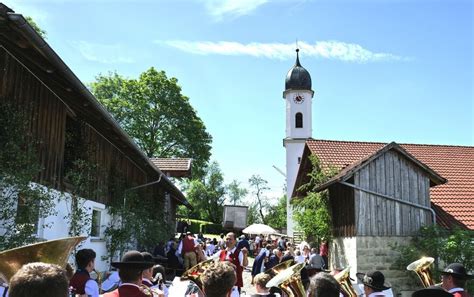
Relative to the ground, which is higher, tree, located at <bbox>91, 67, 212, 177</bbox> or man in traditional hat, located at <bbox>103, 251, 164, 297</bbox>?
tree, located at <bbox>91, 67, 212, 177</bbox>

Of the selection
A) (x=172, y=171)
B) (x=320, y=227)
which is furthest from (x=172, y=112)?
(x=320, y=227)

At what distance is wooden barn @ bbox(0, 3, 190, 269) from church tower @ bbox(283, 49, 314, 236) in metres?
26.3

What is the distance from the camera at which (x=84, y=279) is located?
505 cm

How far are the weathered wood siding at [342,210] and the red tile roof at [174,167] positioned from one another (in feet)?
36.5

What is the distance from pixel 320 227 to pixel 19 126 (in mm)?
12609

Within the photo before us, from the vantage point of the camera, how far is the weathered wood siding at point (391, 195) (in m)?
15.2

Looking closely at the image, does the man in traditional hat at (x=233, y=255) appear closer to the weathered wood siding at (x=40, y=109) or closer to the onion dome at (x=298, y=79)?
the weathered wood siding at (x=40, y=109)

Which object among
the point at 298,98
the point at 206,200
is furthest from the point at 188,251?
the point at 206,200

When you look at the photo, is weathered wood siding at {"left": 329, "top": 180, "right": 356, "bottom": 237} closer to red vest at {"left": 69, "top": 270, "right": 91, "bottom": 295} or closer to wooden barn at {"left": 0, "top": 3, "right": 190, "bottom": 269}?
wooden barn at {"left": 0, "top": 3, "right": 190, "bottom": 269}

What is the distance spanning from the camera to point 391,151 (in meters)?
15.6

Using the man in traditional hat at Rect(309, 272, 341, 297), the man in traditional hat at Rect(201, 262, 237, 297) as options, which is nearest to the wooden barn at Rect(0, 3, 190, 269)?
the man in traditional hat at Rect(201, 262, 237, 297)

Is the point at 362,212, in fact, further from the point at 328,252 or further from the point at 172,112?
the point at 172,112

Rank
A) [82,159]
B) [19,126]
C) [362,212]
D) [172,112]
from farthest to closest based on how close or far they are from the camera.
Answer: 1. [172,112]
2. [362,212]
3. [82,159]
4. [19,126]

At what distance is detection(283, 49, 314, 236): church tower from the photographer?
41281 mm
